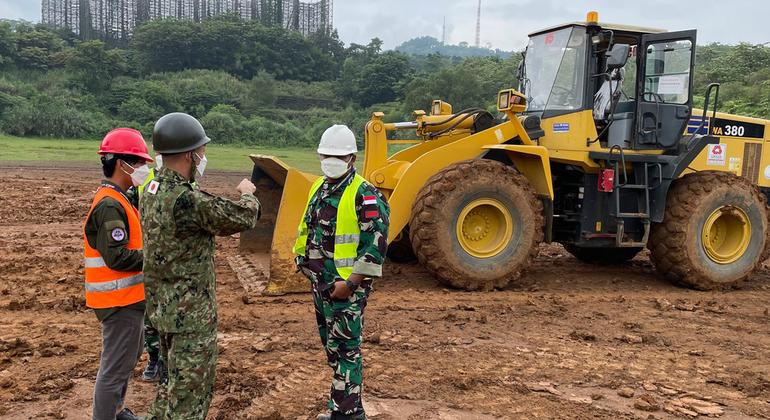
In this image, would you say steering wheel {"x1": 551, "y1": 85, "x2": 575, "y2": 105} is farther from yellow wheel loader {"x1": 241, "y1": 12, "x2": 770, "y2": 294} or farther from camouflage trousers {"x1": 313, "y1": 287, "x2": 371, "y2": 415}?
camouflage trousers {"x1": 313, "y1": 287, "x2": 371, "y2": 415}

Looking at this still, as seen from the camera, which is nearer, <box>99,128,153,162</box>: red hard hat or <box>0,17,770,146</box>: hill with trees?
<box>99,128,153,162</box>: red hard hat

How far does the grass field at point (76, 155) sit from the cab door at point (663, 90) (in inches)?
542

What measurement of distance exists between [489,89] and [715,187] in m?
A: 28.1

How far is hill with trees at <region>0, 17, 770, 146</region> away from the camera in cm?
2831

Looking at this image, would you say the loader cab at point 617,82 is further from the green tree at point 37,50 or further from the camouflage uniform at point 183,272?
the green tree at point 37,50

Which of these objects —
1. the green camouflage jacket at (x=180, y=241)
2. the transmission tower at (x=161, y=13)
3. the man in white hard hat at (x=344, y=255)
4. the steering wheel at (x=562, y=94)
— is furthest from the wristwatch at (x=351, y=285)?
the transmission tower at (x=161, y=13)

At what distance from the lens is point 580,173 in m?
7.53

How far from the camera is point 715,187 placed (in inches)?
295

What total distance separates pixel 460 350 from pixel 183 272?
271cm

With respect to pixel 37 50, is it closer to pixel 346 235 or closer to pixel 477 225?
Answer: pixel 477 225

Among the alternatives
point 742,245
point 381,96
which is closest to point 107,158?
point 742,245

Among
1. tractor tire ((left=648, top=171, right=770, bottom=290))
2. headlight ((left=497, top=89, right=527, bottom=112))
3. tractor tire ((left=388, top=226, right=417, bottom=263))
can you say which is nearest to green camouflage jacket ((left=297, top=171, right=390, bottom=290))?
headlight ((left=497, top=89, right=527, bottom=112))

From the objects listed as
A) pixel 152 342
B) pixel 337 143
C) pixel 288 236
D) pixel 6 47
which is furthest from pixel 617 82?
pixel 6 47

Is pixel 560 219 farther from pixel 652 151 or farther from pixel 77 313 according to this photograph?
pixel 77 313
